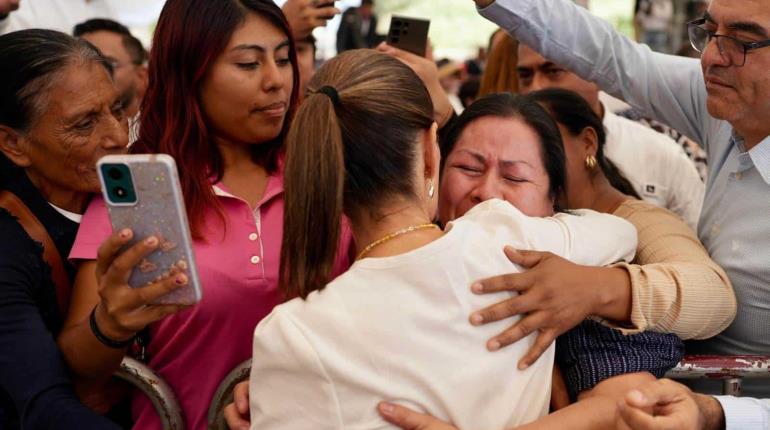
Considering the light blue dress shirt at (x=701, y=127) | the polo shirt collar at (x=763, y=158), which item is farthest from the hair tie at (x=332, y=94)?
the polo shirt collar at (x=763, y=158)

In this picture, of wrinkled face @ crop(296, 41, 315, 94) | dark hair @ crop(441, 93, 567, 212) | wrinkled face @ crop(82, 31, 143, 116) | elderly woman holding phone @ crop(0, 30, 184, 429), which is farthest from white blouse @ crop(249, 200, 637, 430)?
wrinkled face @ crop(82, 31, 143, 116)

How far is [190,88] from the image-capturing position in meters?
2.01

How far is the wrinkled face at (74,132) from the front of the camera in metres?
1.78

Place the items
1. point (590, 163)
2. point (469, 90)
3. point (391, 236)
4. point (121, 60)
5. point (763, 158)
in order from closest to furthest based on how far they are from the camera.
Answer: point (391, 236), point (763, 158), point (590, 163), point (121, 60), point (469, 90)

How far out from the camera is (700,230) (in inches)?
84.6

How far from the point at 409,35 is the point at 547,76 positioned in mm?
900

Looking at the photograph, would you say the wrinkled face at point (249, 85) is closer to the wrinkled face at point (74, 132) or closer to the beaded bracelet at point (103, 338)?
the wrinkled face at point (74, 132)

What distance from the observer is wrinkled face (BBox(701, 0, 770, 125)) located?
6.08 feet

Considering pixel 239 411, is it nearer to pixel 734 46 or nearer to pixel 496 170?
pixel 496 170

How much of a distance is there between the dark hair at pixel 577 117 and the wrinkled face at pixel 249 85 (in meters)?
0.79

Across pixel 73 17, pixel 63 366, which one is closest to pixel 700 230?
pixel 63 366

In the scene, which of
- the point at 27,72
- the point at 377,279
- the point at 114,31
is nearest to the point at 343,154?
the point at 377,279

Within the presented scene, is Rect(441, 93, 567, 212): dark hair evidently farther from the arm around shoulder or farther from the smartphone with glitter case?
the smartphone with glitter case

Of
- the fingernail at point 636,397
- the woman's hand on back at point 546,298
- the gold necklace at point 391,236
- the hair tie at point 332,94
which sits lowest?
the fingernail at point 636,397
